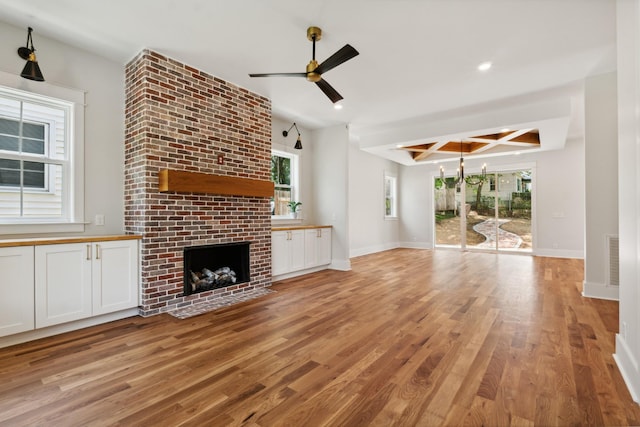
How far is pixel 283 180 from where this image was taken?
5.90 m

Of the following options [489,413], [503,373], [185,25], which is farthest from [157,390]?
[185,25]

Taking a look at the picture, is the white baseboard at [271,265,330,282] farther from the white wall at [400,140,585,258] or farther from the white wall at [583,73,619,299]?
the white wall at [400,140,585,258]

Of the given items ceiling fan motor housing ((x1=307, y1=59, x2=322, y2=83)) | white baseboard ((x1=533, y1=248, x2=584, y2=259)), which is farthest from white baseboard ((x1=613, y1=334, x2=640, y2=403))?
white baseboard ((x1=533, y1=248, x2=584, y2=259))

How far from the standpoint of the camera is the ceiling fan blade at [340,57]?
2.57 metres

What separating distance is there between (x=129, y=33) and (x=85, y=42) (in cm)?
57

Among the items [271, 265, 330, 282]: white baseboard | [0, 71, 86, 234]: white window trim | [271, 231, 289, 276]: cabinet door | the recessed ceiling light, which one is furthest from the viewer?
[271, 265, 330, 282]: white baseboard

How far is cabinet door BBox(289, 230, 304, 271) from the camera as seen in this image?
5.19 meters

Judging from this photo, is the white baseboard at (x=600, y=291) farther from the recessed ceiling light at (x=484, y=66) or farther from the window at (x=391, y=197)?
the window at (x=391, y=197)

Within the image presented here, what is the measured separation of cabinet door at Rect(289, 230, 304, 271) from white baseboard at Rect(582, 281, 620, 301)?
412 cm

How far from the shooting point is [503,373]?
2.07m

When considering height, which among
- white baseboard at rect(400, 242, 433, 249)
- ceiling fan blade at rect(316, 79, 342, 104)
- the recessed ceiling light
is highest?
the recessed ceiling light

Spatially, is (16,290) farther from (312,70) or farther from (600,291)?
(600,291)

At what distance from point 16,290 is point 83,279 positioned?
46cm

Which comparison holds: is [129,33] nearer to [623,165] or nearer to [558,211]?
[623,165]
